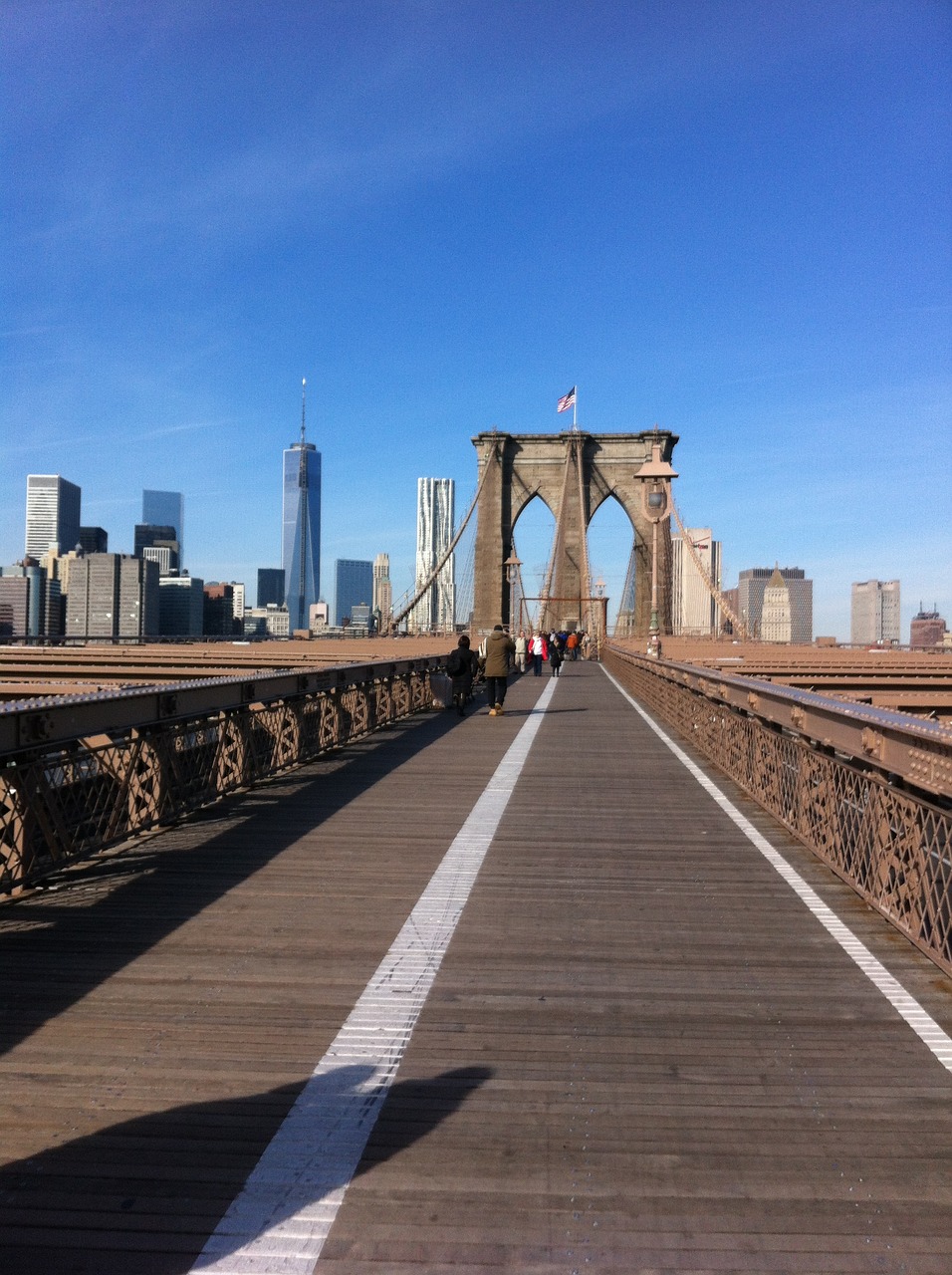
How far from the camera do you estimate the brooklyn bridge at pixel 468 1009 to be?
2.90m

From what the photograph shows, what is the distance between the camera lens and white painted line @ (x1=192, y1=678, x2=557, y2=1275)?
2.76 metres

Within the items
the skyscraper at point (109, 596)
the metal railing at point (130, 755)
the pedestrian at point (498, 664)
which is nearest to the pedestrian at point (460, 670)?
the pedestrian at point (498, 664)

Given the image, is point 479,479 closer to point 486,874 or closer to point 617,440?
point 617,440

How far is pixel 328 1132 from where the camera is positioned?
333 cm

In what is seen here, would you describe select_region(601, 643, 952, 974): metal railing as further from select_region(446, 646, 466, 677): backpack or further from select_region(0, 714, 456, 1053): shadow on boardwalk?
select_region(446, 646, 466, 677): backpack

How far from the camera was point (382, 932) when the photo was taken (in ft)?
17.9

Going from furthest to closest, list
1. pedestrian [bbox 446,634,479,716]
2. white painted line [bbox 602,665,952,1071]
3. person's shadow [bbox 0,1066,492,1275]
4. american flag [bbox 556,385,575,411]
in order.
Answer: american flag [bbox 556,385,575,411] → pedestrian [bbox 446,634,479,716] → white painted line [bbox 602,665,952,1071] → person's shadow [bbox 0,1066,492,1275]

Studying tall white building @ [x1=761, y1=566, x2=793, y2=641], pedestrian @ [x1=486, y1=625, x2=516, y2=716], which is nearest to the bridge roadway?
pedestrian @ [x1=486, y1=625, x2=516, y2=716]

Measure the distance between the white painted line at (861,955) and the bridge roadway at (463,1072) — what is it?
0.02 meters

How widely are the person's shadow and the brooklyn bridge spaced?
1 cm

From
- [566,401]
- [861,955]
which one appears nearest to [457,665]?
[861,955]

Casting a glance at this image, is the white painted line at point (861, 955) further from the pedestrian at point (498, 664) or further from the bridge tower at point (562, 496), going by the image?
the bridge tower at point (562, 496)

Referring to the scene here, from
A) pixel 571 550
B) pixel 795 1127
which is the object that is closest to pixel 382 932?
pixel 795 1127

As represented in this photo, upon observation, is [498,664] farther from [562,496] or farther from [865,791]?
[562,496]
